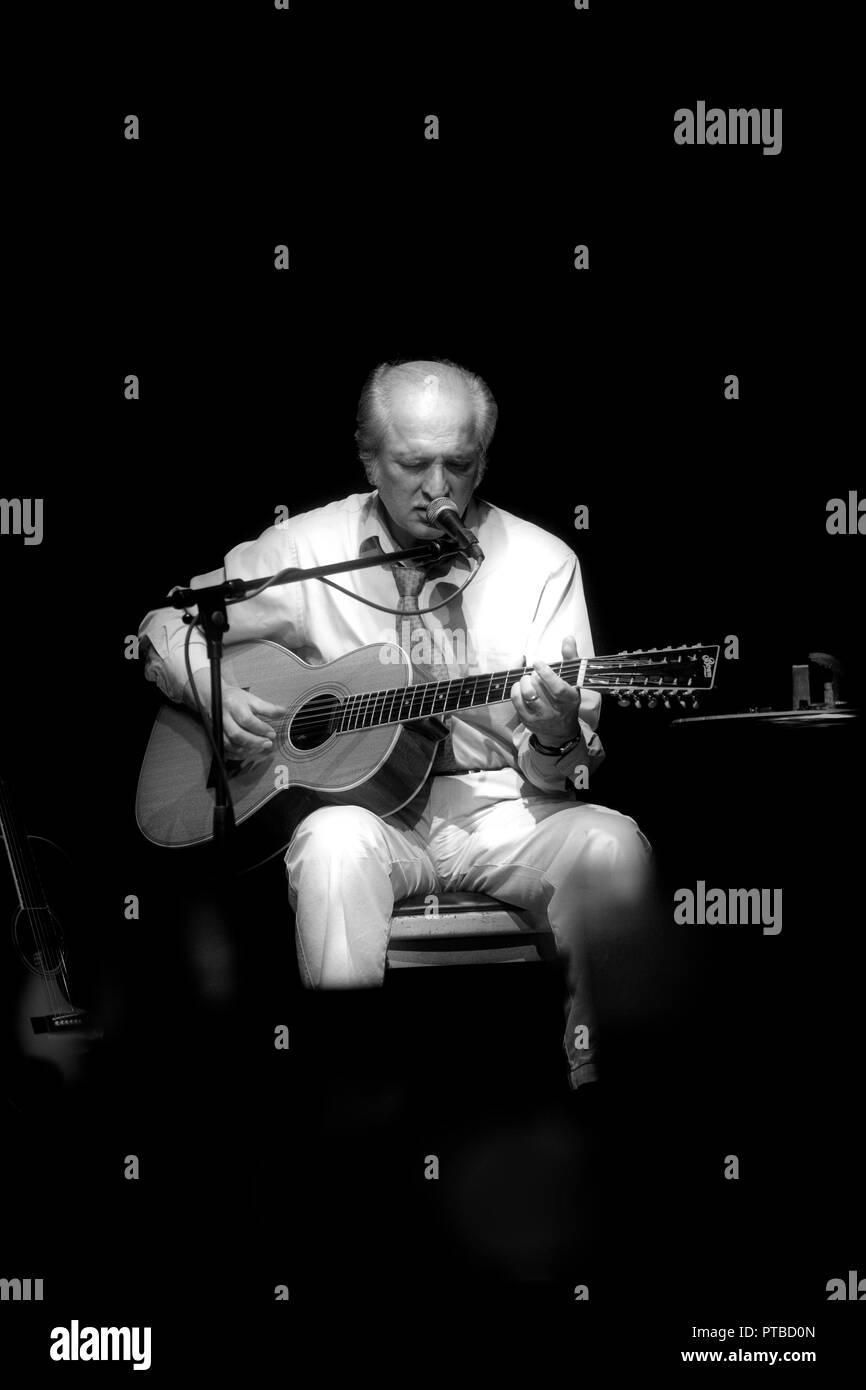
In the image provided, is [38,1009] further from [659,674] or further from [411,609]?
[659,674]

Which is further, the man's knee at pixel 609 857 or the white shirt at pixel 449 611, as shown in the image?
the white shirt at pixel 449 611

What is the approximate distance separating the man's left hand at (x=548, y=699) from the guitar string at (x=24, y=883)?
43.3 inches

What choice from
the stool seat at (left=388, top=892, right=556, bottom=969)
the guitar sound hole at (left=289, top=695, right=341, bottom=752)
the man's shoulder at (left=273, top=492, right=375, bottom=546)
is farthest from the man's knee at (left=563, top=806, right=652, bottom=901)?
the man's shoulder at (left=273, top=492, right=375, bottom=546)

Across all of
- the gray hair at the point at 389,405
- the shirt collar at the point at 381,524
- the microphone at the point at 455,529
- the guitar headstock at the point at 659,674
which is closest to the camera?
the microphone at the point at 455,529

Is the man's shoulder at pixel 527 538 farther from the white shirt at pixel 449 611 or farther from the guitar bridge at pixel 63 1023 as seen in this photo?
the guitar bridge at pixel 63 1023

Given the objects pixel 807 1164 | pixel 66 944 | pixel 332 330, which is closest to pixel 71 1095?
pixel 66 944

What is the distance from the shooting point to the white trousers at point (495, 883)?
2.63 metres

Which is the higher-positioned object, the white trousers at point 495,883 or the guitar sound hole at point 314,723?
the guitar sound hole at point 314,723

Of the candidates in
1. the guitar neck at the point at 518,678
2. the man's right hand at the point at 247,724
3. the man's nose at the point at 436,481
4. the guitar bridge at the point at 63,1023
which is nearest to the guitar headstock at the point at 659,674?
the guitar neck at the point at 518,678

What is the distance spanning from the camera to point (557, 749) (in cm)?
281

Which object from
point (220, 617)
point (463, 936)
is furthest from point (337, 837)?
point (220, 617)

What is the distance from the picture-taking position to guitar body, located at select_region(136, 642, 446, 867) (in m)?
2.88
